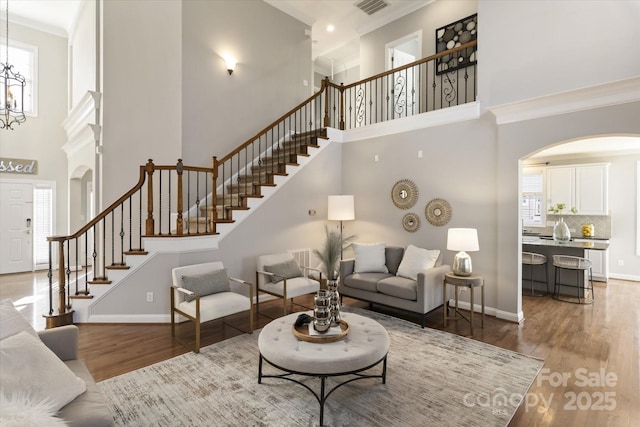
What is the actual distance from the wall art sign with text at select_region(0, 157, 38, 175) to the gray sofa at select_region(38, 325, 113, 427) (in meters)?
7.24

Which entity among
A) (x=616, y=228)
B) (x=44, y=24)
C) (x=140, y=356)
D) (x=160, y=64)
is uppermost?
(x=44, y=24)

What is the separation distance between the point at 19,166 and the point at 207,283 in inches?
259

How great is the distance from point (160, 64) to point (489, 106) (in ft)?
17.3

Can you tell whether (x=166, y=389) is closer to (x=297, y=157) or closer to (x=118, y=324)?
(x=118, y=324)

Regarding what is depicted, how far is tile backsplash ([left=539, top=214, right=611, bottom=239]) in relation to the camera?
690cm

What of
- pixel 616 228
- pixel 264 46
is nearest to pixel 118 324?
pixel 264 46

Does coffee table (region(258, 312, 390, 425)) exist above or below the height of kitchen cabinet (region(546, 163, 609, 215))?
below

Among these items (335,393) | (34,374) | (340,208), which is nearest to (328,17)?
(340,208)

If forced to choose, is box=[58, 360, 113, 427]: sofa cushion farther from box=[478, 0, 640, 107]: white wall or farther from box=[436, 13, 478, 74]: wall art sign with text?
box=[436, 13, 478, 74]: wall art sign with text

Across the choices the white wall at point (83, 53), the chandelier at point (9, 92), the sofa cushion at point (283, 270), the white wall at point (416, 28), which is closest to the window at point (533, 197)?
the white wall at point (416, 28)

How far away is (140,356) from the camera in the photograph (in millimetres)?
3412

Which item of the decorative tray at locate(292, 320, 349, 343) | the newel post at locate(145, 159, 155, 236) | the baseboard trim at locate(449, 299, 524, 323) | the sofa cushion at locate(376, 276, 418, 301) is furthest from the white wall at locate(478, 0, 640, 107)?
the newel post at locate(145, 159, 155, 236)

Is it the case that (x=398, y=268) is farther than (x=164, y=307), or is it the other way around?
(x=398, y=268)

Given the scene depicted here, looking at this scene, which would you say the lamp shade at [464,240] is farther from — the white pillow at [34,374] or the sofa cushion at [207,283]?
the white pillow at [34,374]
